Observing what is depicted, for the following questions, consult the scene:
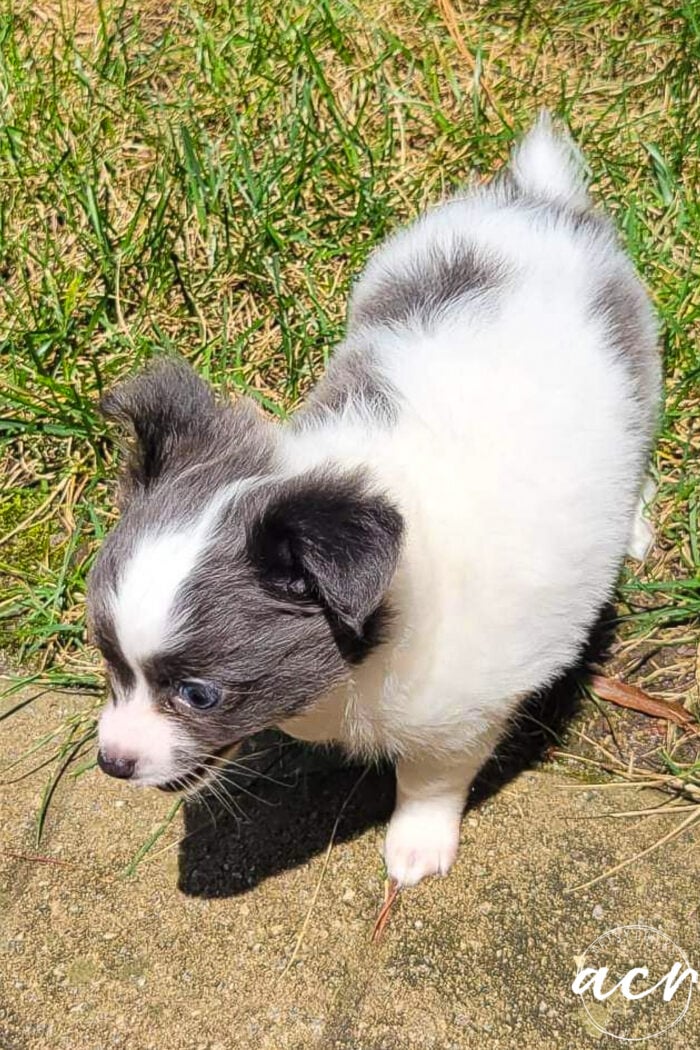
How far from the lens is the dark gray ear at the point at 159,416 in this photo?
7.36ft

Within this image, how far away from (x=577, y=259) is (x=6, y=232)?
2259mm

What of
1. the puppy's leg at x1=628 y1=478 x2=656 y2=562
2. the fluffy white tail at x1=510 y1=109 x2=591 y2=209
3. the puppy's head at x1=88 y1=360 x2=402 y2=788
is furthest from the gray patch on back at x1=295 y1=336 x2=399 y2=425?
the puppy's leg at x1=628 y1=478 x2=656 y2=562

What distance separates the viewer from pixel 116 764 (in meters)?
2.12

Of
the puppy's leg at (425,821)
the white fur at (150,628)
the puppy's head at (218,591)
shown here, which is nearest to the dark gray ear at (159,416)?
the puppy's head at (218,591)

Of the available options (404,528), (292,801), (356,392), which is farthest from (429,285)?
(292,801)

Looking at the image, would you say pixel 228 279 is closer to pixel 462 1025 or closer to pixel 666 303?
pixel 666 303

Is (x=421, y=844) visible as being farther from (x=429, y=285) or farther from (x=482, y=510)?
(x=429, y=285)

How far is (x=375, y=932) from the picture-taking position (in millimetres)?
2609

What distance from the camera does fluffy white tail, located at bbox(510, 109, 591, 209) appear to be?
308 centimetres

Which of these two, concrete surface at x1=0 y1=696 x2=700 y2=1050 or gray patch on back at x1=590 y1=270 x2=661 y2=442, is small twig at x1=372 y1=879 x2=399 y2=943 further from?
gray patch on back at x1=590 y1=270 x2=661 y2=442

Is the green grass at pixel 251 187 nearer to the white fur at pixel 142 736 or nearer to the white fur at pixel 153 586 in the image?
the white fur at pixel 142 736

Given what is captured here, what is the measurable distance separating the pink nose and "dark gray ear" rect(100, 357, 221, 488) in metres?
0.55

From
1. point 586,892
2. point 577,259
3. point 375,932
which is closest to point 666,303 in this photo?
point 577,259

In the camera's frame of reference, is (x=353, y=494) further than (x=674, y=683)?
No
